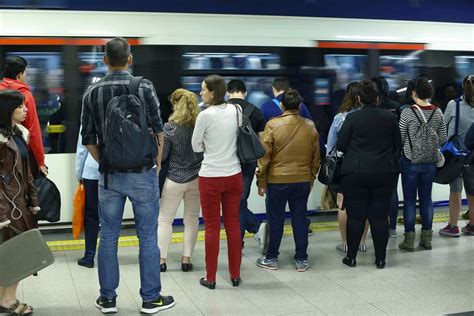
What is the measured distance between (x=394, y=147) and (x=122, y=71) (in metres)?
2.69

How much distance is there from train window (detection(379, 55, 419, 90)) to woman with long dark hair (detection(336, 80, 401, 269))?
2.40m

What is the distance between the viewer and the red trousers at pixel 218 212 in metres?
5.38

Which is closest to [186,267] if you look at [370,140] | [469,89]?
[370,140]

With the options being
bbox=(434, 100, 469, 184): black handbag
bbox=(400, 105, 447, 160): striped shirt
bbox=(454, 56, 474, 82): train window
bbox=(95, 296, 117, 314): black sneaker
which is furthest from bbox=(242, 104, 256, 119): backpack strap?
bbox=(454, 56, 474, 82): train window

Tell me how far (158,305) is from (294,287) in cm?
126

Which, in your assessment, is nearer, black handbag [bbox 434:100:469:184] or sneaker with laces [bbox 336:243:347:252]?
sneaker with laces [bbox 336:243:347:252]

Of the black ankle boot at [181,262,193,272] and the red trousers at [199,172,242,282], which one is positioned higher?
the red trousers at [199,172,242,282]

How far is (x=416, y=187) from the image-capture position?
685cm

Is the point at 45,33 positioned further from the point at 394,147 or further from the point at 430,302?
the point at 430,302

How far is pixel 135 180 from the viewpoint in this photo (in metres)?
4.71

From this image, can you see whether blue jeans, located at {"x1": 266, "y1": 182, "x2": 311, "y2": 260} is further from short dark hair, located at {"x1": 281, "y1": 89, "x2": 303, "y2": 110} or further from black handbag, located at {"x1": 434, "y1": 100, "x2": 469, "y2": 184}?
black handbag, located at {"x1": 434, "y1": 100, "x2": 469, "y2": 184}

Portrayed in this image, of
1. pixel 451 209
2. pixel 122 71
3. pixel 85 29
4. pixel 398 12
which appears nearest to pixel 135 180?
pixel 122 71

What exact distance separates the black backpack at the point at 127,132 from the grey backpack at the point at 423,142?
10.2ft

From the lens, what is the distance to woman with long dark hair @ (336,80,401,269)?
5.96m
